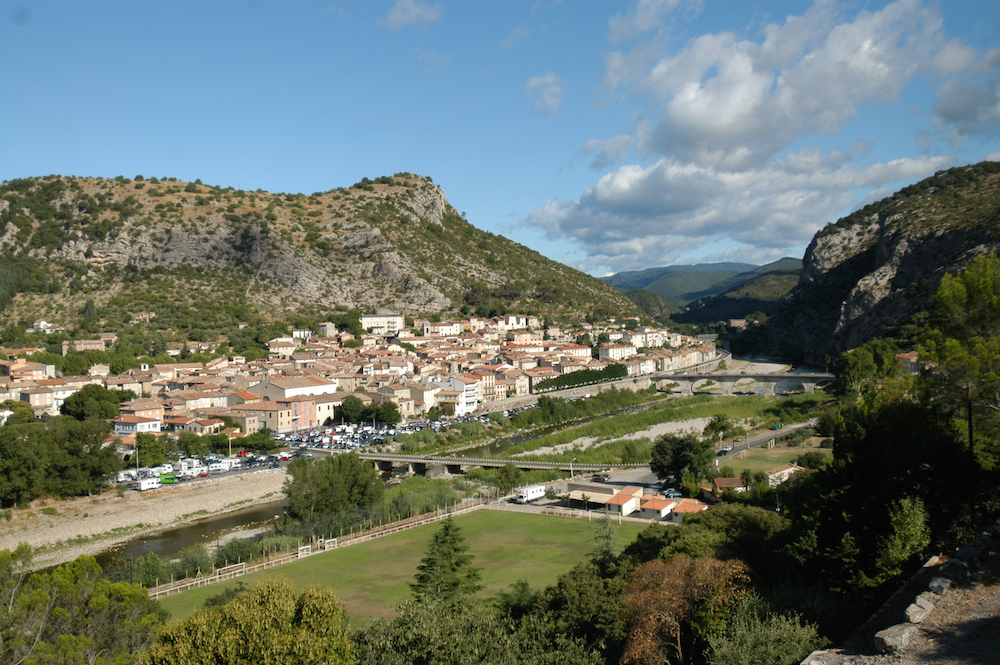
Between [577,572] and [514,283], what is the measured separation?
3455 inches

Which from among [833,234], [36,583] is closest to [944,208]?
[833,234]

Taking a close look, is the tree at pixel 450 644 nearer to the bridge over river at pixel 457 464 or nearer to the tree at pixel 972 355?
the tree at pixel 972 355

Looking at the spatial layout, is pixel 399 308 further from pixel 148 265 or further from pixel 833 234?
pixel 833 234

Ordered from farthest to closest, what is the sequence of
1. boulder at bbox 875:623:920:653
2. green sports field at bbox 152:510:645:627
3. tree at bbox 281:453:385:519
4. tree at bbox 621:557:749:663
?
tree at bbox 281:453:385:519
green sports field at bbox 152:510:645:627
tree at bbox 621:557:749:663
boulder at bbox 875:623:920:653

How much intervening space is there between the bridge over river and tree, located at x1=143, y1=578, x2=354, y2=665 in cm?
2348

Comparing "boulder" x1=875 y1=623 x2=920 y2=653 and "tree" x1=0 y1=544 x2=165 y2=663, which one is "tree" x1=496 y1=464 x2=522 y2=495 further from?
"boulder" x1=875 y1=623 x2=920 y2=653

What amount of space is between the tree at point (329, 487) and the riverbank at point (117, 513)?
541 cm

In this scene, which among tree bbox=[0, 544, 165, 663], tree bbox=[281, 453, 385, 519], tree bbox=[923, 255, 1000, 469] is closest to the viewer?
tree bbox=[0, 544, 165, 663]

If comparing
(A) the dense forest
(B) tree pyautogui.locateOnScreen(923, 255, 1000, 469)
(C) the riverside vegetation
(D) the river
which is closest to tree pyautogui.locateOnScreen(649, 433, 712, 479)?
(A) the dense forest

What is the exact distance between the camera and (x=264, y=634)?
7812mm

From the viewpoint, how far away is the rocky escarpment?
6116 centimetres

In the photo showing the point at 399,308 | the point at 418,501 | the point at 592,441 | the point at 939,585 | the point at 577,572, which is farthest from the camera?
the point at 399,308

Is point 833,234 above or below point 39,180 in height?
below

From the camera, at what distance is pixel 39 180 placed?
94625 mm
